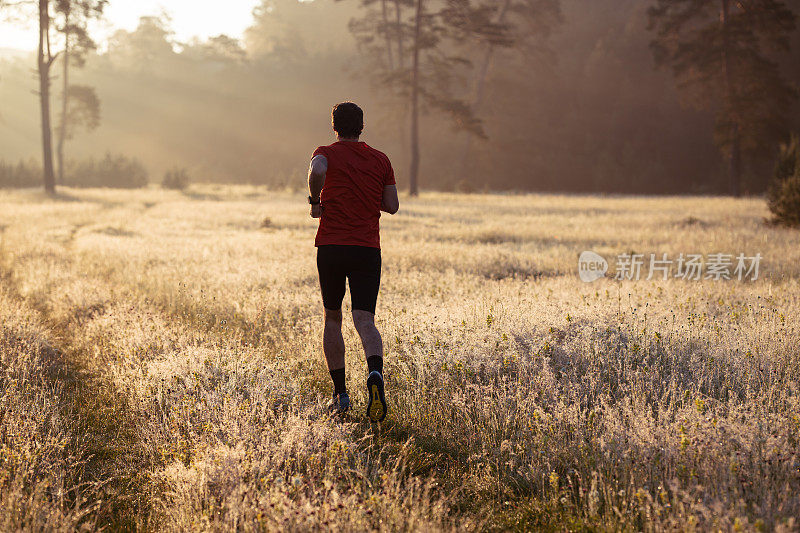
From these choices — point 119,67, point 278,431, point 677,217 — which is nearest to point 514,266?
point 278,431

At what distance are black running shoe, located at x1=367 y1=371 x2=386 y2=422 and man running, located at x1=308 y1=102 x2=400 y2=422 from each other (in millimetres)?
24

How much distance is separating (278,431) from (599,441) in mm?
1966

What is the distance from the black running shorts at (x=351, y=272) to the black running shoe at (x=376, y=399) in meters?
0.52

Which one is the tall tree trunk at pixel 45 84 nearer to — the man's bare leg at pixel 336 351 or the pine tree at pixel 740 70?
the man's bare leg at pixel 336 351

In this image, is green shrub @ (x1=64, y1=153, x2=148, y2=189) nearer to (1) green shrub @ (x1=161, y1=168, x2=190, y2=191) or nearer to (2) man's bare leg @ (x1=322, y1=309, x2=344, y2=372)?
(1) green shrub @ (x1=161, y1=168, x2=190, y2=191)

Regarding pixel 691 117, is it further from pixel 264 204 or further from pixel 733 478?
pixel 733 478

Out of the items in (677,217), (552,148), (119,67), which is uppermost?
(119,67)

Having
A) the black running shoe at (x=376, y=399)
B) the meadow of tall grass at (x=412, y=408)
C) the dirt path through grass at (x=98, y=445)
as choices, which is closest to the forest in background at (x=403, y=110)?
the meadow of tall grass at (x=412, y=408)

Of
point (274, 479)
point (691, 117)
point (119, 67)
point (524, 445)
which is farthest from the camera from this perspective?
point (119, 67)

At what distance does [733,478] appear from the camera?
291 cm

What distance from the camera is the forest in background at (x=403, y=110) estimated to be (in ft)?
151

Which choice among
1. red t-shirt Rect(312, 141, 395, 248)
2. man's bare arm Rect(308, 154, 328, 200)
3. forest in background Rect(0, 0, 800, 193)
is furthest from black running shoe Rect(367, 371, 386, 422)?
forest in background Rect(0, 0, 800, 193)

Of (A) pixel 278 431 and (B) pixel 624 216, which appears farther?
(B) pixel 624 216

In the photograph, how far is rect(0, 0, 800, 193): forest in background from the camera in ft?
151
